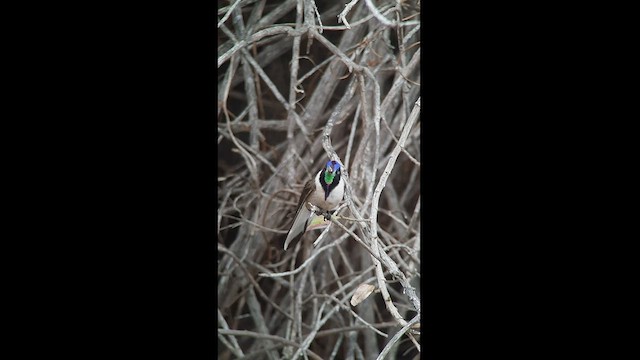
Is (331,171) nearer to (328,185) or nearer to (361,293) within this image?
(328,185)

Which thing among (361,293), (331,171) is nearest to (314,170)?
(331,171)

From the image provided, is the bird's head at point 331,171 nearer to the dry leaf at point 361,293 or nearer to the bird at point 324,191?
the bird at point 324,191

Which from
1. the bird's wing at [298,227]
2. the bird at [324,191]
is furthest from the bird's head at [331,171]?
the bird's wing at [298,227]

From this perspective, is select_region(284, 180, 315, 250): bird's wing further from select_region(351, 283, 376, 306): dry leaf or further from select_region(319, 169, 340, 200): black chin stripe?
select_region(351, 283, 376, 306): dry leaf

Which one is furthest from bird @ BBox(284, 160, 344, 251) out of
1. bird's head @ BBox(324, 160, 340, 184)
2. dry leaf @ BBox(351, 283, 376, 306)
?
dry leaf @ BBox(351, 283, 376, 306)

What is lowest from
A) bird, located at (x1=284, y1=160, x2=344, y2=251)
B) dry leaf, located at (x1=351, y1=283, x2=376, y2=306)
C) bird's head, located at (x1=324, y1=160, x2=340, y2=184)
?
dry leaf, located at (x1=351, y1=283, x2=376, y2=306)
